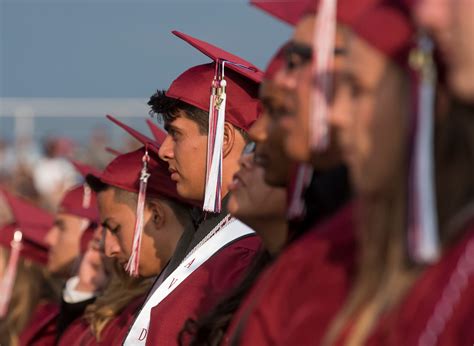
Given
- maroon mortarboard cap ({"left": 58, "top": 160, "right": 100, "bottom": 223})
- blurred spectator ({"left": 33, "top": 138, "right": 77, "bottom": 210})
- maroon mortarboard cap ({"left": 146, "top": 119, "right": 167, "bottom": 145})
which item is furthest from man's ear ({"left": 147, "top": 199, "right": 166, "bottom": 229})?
blurred spectator ({"left": 33, "top": 138, "right": 77, "bottom": 210})

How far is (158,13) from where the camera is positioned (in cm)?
1541

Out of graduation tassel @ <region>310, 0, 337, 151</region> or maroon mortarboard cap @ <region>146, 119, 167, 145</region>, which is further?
maroon mortarboard cap @ <region>146, 119, 167, 145</region>

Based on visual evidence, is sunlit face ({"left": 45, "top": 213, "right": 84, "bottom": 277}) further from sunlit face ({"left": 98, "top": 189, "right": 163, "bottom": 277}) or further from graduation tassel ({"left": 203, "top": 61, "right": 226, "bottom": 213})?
graduation tassel ({"left": 203, "top": 61, "right": 226, "bottom": 213})

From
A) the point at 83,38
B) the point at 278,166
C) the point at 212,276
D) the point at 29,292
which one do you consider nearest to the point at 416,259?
the point at 278,166

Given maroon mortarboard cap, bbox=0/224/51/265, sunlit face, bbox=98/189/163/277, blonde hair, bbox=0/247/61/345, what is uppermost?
sunlit face, bbox=98/189/163/277

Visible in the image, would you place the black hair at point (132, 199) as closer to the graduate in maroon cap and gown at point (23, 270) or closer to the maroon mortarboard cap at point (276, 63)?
the graduate in maroon cap and gown at point (23, 270)

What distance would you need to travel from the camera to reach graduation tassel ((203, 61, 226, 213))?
453cm

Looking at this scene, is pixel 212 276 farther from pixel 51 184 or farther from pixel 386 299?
pixel 51 184

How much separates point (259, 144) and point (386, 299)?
31.8 inches

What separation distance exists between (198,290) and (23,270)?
3.73m

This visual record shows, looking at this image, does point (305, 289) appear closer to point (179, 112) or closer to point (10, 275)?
point (179, 112)

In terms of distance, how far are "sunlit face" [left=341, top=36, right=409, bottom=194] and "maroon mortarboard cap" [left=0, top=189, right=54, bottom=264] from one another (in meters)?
5.47

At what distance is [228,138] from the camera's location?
4766 millimetres

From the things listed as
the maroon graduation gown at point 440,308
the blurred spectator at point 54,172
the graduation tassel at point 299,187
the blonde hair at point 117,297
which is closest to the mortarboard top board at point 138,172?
the blonde hair at point 117,297
